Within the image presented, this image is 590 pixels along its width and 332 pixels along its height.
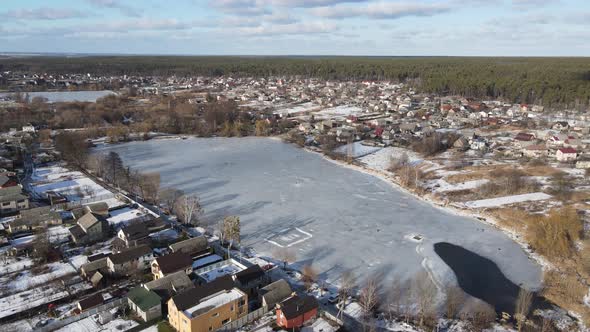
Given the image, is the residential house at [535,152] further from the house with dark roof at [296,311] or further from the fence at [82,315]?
the fence at [82,315]

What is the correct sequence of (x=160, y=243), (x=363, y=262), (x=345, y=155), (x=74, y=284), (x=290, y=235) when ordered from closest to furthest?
(x=74, y=284) < (x=363, y=262) < (x=160, y=243) < (x=290, y=235) < (x=345, y=155)

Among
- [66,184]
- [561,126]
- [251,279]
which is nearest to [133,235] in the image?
[251,279]

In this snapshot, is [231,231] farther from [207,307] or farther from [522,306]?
[522,306]

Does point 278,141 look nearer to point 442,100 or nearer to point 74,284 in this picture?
point 74,284

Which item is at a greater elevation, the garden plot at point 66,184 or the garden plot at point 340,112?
the garden plot at point 340,112

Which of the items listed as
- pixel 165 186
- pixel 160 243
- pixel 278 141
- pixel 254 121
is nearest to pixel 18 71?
pixel 254 121

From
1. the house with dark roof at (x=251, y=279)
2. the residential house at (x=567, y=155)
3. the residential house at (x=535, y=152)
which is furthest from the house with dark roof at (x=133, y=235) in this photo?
the residential house at (x=567, y=155)
